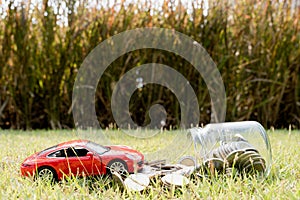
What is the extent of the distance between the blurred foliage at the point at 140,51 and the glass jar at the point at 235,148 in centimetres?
243

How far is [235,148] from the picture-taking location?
2002mm

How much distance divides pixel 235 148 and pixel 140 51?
2849 millimetres

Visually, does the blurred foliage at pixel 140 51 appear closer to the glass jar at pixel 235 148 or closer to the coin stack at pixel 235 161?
the glass jar at pixel 235 148

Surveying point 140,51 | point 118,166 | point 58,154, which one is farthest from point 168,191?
point 140,51

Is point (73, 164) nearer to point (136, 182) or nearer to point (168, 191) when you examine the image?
point (136, 182)

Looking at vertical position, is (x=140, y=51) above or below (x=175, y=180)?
above

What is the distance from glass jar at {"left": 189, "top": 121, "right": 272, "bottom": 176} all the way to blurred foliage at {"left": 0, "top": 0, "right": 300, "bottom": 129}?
7.97ft

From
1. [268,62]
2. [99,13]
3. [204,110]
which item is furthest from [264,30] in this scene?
[99,13]

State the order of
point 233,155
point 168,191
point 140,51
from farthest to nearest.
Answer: point 140,51 → point 233,155 → point 168,191

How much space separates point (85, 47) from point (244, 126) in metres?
2.78

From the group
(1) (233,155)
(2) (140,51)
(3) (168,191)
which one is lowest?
(3) (168,191)

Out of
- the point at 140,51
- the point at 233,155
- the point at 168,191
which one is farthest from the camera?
the point at 140,51

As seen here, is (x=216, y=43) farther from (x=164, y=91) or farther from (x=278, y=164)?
(x=278, y=164)

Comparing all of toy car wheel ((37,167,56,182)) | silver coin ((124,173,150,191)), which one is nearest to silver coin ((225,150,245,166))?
silver coin ((124,173,150,191))
